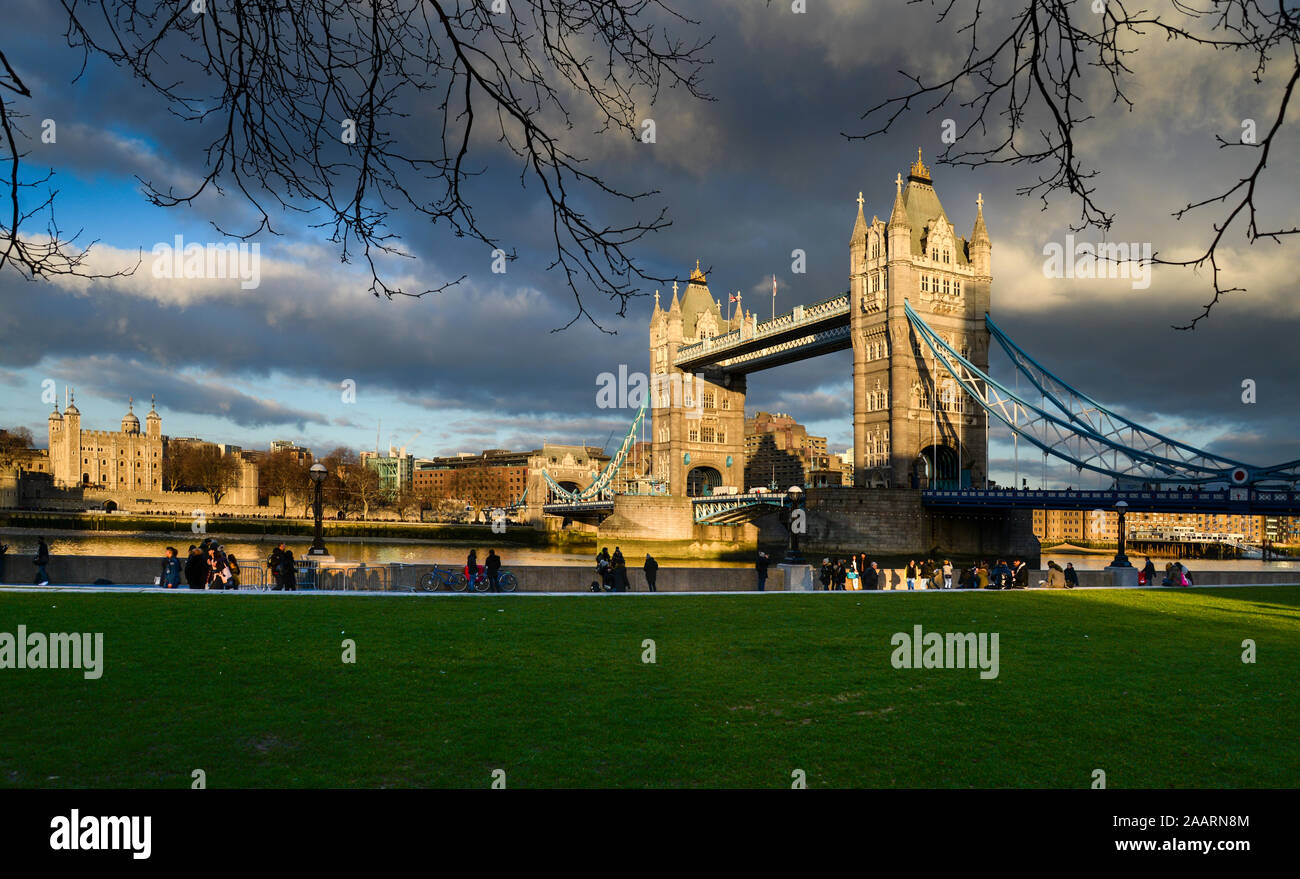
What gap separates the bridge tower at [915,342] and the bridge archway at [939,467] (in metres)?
0.07

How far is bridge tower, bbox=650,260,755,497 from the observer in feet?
271

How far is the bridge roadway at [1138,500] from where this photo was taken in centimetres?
3784

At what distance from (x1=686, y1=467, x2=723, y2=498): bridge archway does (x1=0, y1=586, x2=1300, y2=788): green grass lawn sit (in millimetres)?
73517

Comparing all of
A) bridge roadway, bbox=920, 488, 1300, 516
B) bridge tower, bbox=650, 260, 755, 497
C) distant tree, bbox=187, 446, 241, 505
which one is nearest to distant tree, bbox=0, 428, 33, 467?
distant tree, bbox=187, 446, 241, 505

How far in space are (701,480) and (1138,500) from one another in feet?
170

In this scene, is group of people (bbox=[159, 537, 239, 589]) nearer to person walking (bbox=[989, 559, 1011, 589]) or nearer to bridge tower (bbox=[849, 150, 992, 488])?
person walking (bbox=[989, 559, 1011, 589])

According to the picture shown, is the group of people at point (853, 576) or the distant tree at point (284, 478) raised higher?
the distant tree at point (284, 478)

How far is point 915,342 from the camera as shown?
5756 centimetres

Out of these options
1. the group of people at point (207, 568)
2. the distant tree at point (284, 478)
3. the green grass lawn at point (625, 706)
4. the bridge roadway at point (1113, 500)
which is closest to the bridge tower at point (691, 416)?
the bridge roadway at point (1113, 500)

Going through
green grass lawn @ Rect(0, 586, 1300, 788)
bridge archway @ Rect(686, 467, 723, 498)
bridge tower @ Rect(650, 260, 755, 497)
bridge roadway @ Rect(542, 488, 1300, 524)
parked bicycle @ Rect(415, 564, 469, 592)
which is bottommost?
parked bicycle @ Rect(415, 564, 469, 592)

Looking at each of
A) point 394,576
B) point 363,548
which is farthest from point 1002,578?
point 363,548

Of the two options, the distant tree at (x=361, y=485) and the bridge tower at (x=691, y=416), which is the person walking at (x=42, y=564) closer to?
the bridge tower at (x=691, y=416)

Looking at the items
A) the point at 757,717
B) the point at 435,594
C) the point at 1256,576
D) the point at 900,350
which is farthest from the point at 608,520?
the point at 757,717

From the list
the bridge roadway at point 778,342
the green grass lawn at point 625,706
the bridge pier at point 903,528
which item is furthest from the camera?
the bridge roadway at point 778,342
